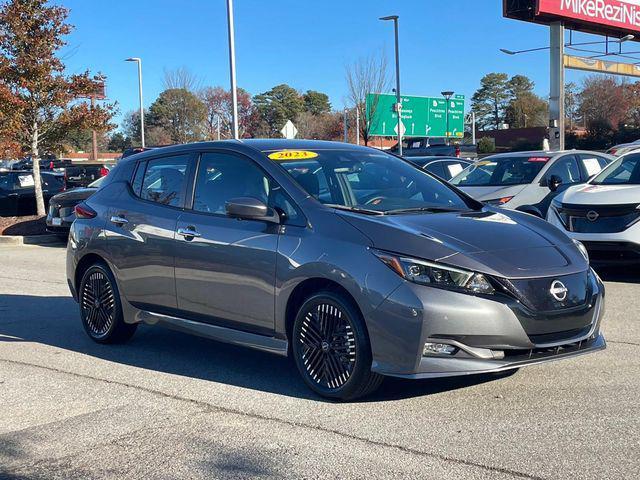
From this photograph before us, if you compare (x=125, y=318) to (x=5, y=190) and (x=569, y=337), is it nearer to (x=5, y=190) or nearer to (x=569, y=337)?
(x=569, y=337)

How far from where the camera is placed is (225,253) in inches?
212

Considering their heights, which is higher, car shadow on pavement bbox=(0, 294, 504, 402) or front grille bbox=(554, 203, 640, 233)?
front grille bbox=(554, 203, 640, 233)

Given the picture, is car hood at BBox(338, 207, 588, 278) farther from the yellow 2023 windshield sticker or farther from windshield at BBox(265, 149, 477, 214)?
the yellow 2023 windshield sticker

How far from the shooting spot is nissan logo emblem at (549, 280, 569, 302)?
178 inches

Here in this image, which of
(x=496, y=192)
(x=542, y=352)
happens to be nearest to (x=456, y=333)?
(x=542, y=352)

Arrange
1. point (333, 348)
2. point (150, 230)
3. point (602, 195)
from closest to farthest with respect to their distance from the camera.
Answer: point (333, 348), point (150, 230), point (602, 195)

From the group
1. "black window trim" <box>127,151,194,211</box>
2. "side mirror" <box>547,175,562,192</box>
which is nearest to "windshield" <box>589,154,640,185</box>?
"side mirror" <box>547,175,562,192</box>

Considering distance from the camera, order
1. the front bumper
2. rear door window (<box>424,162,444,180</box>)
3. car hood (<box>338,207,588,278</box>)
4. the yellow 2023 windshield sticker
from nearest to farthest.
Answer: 1. the front bumper
2. car hood (<box>338,207,588,278</box>)
3. the yellow 2023 windshield sticker
4. rear door window (<box>424,162,444,180</box>)

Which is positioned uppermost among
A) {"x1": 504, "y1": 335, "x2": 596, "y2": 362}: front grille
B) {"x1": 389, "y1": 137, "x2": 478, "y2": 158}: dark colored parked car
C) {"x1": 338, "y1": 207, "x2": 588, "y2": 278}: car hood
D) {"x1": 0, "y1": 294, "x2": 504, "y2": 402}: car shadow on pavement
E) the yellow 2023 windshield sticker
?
{"x1": 389, "y1": 137, "x2": 478, "y2": 158}: dark colored parked car

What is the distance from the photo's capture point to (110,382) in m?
5.63

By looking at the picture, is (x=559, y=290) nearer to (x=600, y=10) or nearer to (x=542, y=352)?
(x=542, y=352)

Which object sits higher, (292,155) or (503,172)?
(292,155)

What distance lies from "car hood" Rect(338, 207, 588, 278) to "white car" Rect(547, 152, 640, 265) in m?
3.98

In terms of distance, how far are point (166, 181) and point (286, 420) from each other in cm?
252
